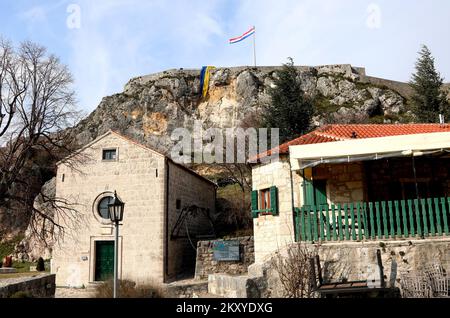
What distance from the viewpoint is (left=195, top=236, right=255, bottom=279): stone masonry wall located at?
16531 mm

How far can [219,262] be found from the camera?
1678cm

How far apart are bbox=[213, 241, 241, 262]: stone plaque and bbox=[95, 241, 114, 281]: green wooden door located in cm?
481

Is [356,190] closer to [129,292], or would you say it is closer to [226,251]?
[129,292]

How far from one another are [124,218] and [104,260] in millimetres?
2148

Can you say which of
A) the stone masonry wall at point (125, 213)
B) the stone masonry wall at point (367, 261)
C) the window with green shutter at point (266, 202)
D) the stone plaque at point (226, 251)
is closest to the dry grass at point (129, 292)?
the stone masonry wall at point (367, 261)

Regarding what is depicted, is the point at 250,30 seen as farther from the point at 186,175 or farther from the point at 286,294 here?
the point at 286,294

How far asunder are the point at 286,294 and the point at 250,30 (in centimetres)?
4534

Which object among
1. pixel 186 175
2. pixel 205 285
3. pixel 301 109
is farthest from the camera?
pixel 301 109

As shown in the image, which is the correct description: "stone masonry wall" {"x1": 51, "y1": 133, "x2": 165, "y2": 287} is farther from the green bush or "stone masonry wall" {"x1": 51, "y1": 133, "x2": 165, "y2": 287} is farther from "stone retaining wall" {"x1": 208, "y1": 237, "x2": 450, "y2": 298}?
"stone retaining wall" {"x1": 208, "y1": 237, "x2": 450, "y2": 298}

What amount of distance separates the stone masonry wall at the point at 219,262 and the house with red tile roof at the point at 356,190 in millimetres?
4353

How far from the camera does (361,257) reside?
9125mm

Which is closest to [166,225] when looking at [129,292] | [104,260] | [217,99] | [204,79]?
[104,260]

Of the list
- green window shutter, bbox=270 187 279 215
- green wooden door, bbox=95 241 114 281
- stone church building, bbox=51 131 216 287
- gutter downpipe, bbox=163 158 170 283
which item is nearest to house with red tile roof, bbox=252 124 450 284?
green window shutter, bbox=270 187 279 215
